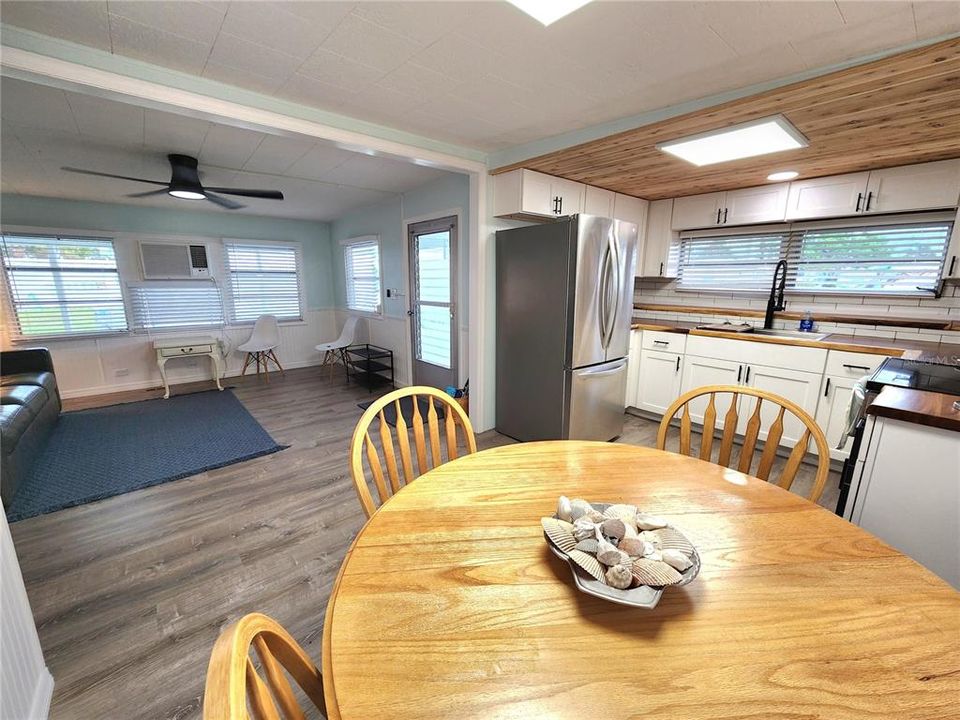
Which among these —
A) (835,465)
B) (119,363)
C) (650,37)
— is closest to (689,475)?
(650,37)

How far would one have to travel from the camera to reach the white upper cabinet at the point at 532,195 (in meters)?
2.84

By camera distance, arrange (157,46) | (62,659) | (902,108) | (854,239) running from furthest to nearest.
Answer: (854,239), (902,108), (157,46), (62,659)

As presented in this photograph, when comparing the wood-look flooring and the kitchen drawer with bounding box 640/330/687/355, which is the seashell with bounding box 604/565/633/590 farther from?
the kitchen drawer with bounding box 640/330/687/355

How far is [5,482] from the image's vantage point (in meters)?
2.26

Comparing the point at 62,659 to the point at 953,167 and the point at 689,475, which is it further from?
the point at 953,167

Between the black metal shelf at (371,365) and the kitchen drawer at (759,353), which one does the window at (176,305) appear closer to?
the black metal shelf at (371,365)

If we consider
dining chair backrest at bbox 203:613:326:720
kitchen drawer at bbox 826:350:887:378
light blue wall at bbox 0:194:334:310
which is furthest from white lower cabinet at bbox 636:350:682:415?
light blue wall at bbox 0:194:334:310

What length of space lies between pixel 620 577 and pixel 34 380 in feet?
15.6

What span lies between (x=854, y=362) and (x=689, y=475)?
2.24 metres

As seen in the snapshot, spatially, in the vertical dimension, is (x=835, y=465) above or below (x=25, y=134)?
below

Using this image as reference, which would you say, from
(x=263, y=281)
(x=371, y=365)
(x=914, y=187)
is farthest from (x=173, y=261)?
(x=914, y=187)

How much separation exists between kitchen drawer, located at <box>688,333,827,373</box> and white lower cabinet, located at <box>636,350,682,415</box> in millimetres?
200

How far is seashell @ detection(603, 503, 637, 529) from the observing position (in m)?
0.83

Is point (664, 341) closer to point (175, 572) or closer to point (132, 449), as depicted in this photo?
point (175, 572)
